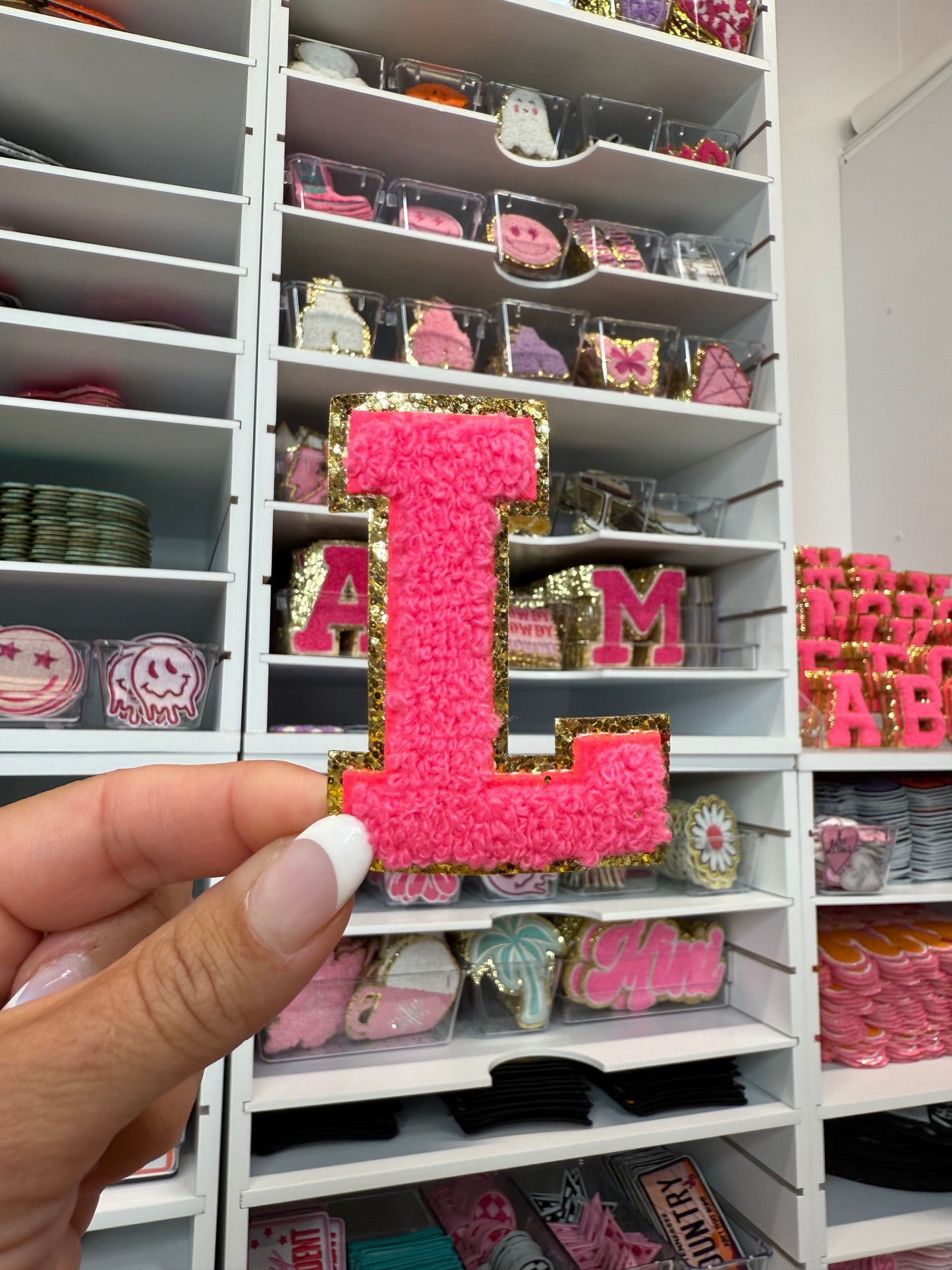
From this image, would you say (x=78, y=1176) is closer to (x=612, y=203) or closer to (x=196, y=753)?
(x=196, y=753)

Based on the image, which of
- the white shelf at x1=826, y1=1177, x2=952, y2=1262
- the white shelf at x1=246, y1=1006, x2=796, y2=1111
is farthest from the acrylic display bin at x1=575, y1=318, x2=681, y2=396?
the white shelf at x1=826, y1=1177, x2=952, y2=1262

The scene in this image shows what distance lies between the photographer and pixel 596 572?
1499 millimetres

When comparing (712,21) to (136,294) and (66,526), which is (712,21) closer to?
(136,294)

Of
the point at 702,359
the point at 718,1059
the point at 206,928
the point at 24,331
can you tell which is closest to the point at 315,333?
the point at 24,331

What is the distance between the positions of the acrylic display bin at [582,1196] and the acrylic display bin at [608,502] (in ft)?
3.90

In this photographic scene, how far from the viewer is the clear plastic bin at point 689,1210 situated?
1482 mm

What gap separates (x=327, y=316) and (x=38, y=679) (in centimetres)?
73

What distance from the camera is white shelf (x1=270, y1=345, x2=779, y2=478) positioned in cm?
135

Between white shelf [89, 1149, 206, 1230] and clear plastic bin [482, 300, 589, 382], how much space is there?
138cm

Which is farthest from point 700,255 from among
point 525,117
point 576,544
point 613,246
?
point 576,544

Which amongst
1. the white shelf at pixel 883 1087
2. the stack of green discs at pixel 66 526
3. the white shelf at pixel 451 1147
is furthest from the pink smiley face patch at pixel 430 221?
the white shelf at pixel 883 1087

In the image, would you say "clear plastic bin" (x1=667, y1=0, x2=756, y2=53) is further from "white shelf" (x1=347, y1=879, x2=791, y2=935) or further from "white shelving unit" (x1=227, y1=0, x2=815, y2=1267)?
"white shelf" (x1=347, y1=879, x2=791, y2=935)

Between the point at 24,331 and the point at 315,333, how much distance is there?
429mm

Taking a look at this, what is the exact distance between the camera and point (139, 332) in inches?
49.0
